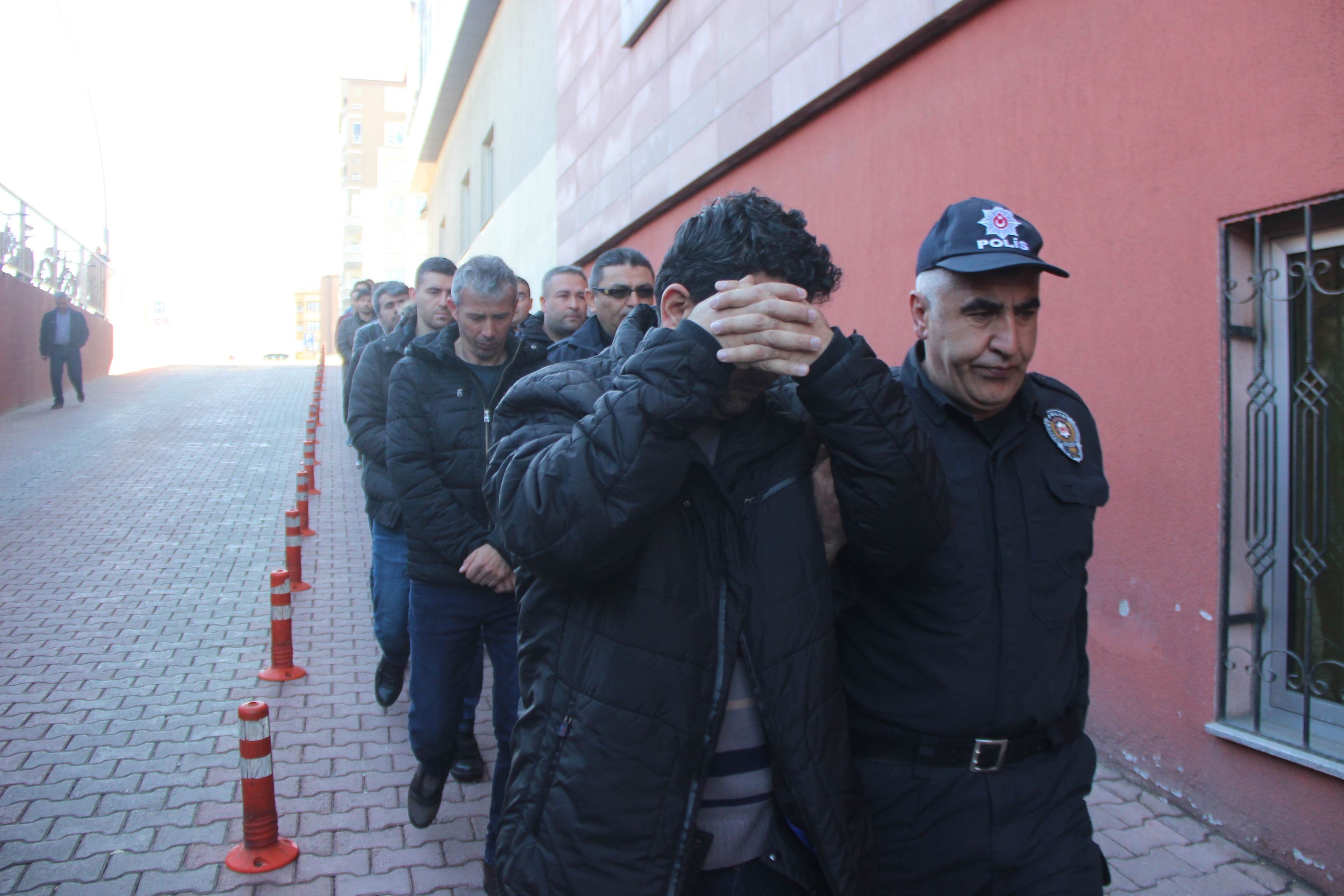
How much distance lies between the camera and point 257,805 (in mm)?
3746

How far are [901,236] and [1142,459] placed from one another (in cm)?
231

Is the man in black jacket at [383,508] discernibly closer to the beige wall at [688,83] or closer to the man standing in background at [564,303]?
the man standing in background at [564,303]

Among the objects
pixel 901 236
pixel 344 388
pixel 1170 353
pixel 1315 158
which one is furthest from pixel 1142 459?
pixel 344 388

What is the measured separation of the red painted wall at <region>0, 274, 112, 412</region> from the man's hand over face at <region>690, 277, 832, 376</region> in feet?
64.3

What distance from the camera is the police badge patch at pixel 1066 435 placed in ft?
7.14

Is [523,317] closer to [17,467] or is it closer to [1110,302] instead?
[1110,302]

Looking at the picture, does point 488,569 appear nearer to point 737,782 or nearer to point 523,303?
point 737,782

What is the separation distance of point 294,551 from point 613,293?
4.21 meters

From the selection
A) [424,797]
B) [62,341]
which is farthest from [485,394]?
[62,341]

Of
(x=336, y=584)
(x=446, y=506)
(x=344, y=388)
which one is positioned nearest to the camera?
(x=446, y=506)

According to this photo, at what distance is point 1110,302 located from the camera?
14.7 ft

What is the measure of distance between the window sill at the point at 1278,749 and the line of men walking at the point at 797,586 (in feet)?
6.31

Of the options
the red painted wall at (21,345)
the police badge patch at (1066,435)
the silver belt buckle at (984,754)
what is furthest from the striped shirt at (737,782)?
the red painted wall at (21,345)

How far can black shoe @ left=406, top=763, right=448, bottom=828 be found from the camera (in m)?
3.92
